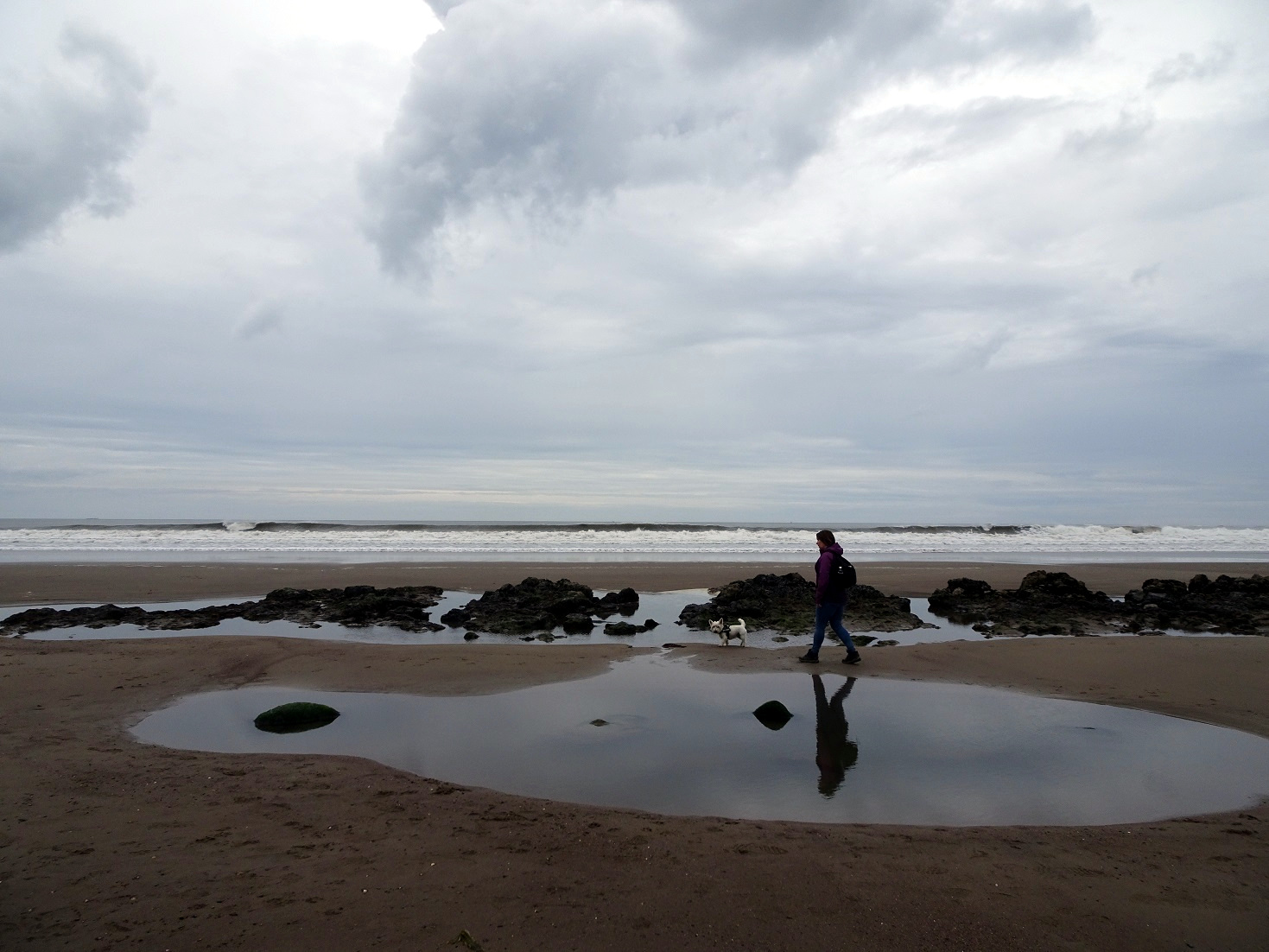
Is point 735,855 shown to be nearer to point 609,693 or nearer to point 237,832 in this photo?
point 237,832

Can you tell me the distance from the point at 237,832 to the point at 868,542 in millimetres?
43325

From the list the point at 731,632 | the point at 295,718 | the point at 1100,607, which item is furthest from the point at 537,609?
the point at 1100,607

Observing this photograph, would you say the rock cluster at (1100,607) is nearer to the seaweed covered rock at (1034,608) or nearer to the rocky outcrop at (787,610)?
the seaweed covered rock at (1034,608)

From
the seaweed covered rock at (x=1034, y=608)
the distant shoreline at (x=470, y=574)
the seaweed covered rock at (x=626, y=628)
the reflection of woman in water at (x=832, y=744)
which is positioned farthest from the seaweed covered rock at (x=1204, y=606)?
the seaweed covered rock at (x=626, y=628)

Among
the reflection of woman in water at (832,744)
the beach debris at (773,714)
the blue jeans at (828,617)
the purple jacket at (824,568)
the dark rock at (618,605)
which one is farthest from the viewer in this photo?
the dark rock at (618,605)

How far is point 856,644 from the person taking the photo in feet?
41.2

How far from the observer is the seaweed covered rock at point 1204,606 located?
46.2 ft

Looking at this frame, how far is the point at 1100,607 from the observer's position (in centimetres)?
1571

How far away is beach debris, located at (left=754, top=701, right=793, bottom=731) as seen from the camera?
759 cm

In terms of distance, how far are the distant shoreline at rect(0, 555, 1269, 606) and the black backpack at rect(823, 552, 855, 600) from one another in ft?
31.8

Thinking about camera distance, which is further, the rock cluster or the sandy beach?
the rock cluster

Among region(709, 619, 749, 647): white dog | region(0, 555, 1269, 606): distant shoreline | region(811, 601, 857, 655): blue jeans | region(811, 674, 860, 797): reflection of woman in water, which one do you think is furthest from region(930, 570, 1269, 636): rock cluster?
region(811, 674, 860, 797): reflection of woman in water

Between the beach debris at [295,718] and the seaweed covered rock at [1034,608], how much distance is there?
1198cm

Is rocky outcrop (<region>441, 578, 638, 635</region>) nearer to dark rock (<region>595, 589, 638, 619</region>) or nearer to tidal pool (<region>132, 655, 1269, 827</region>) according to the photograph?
dark rock (<region>595, 589, 638, 619</region>)
